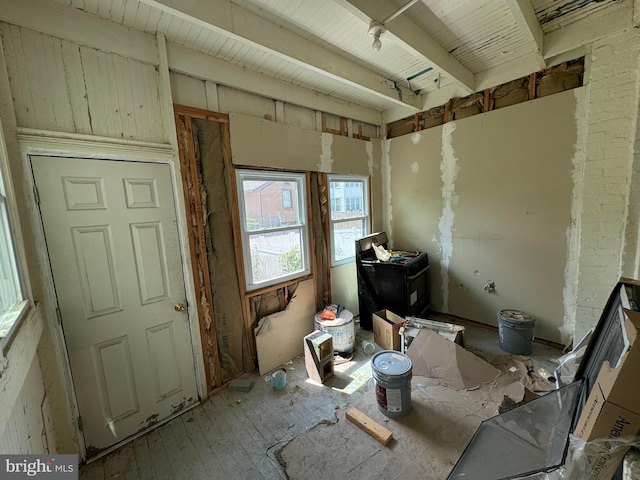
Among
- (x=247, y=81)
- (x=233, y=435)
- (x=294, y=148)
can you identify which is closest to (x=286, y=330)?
(x=233, y=435)

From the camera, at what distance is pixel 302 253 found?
10.3 feet

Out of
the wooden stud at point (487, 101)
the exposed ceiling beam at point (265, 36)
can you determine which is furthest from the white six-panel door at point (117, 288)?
the wooden stud at point (487, 101)

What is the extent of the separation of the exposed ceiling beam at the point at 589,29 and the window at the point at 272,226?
2.64 meters

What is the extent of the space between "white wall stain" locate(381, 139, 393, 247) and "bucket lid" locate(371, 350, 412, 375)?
2.26 meters

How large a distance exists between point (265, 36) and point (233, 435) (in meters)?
2.98

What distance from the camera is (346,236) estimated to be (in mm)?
3705

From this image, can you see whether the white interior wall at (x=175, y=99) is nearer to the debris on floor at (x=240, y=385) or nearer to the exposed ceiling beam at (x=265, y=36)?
the exposed ceiling beam at (x=265, y=36)

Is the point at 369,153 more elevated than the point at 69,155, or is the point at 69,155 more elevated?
the point at 369,153

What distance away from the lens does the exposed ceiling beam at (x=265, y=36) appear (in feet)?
5.16

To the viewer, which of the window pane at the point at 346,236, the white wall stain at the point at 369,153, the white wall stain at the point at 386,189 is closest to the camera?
the window pane at the point at 346,236

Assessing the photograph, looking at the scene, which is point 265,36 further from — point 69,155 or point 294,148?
point 69,155

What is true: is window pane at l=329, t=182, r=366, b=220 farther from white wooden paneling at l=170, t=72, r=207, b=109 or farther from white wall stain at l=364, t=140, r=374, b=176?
white wooden paneling at l=170, t=72, r=207, b=109

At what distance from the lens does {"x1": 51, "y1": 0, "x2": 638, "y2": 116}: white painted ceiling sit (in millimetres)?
1709

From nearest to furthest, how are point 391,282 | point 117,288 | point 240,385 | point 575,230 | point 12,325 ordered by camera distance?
1. point 12,325
2. point 117,288
3. point 240,385
4. point 575,230
5. point 391,282
